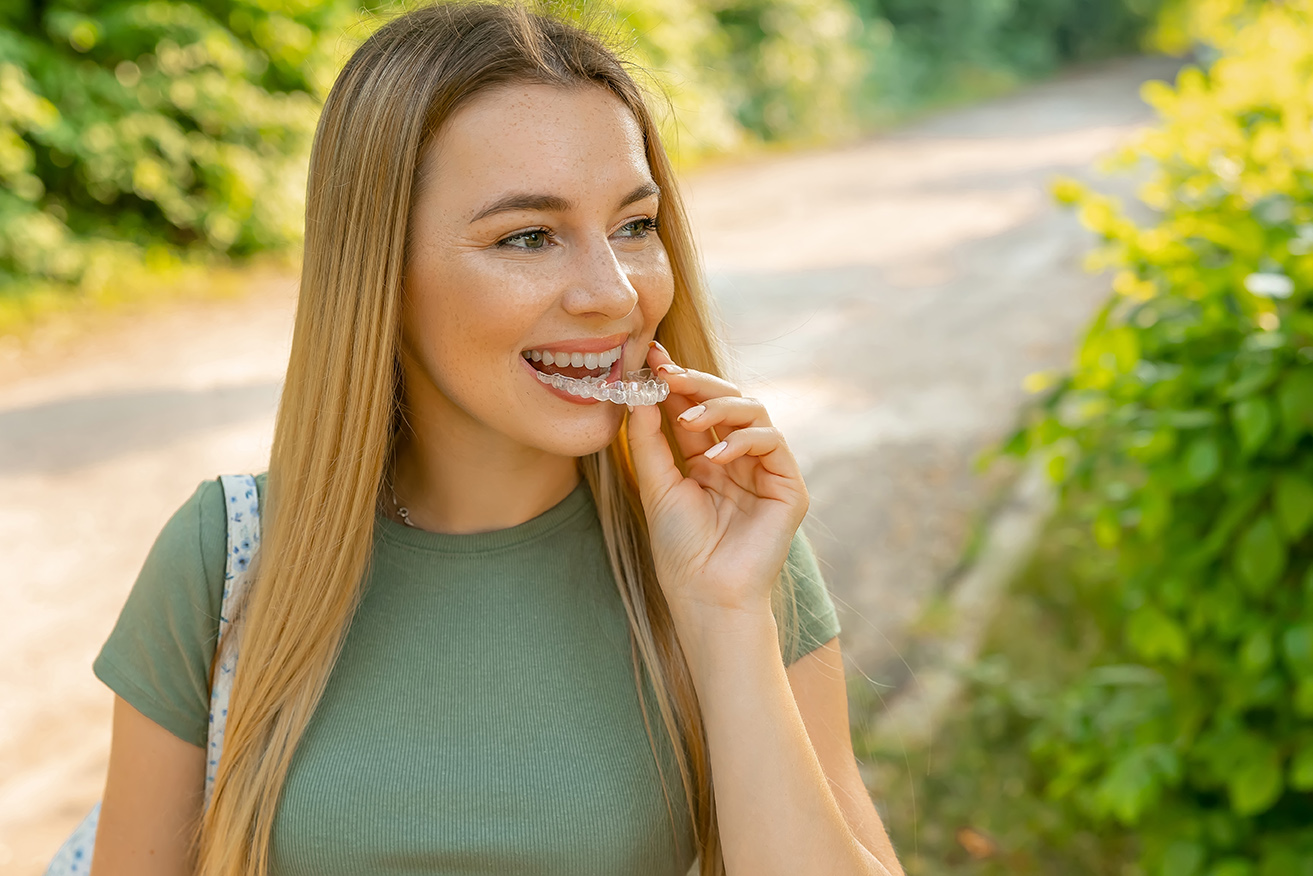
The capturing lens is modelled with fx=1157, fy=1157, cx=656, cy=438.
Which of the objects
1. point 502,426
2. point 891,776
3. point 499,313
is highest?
point 499,313

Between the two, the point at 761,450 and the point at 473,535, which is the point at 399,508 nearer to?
the point at 473,535

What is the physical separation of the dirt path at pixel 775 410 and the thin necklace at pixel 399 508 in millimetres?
672

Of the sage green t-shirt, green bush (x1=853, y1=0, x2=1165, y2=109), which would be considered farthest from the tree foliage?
green bush (x1=853, y1=0, x2=1165, y2=109)

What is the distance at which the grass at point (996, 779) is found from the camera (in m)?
3.41

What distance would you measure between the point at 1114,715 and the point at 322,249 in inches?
83.3

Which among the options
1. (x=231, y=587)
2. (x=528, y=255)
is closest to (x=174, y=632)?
(x=231, y=587)

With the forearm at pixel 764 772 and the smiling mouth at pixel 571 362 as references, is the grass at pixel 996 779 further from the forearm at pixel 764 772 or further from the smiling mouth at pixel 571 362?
the smiling mouth at pixel 571 362

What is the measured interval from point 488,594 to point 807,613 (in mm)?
511

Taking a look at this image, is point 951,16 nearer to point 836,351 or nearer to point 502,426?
point 836,351

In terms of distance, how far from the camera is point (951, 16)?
70.8 feet

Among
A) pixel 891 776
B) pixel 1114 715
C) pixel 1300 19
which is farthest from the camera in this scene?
pixel 891 776

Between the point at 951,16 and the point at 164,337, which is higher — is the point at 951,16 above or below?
above

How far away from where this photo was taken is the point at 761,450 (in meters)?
1.77

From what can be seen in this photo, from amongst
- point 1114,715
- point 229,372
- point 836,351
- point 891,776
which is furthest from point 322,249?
point 836,351
